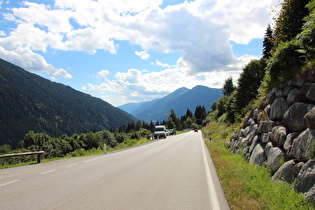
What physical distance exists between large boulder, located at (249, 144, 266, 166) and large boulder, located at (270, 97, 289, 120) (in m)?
1.27

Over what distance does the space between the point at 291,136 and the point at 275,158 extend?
2.77 ft

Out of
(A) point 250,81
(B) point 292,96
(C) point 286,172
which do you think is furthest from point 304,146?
(A) point 250,81

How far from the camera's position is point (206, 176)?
8625mm

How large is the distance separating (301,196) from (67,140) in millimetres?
92876

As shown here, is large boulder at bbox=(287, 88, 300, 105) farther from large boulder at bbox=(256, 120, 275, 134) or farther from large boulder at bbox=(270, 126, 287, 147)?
large boulder at bbox=(256, 120, 275, 134)

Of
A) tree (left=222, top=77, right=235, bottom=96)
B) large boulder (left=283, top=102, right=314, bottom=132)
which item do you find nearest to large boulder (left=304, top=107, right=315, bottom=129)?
large boulder (left=283, top=102, right=314, bottom=132)

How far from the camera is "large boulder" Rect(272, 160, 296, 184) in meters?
6.12

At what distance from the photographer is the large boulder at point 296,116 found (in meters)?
6.53

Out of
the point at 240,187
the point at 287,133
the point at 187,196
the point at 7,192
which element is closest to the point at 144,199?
the point at 187,196

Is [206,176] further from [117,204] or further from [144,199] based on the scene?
[117,204]

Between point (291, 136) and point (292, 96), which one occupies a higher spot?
point (292, 96)

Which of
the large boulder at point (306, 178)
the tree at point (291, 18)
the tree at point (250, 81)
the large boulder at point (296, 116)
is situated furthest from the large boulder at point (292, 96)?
the tree at point (250, 81)

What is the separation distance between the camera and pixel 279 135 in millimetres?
7410

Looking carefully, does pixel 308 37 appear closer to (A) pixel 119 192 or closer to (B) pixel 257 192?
(B) pixel 257 192
